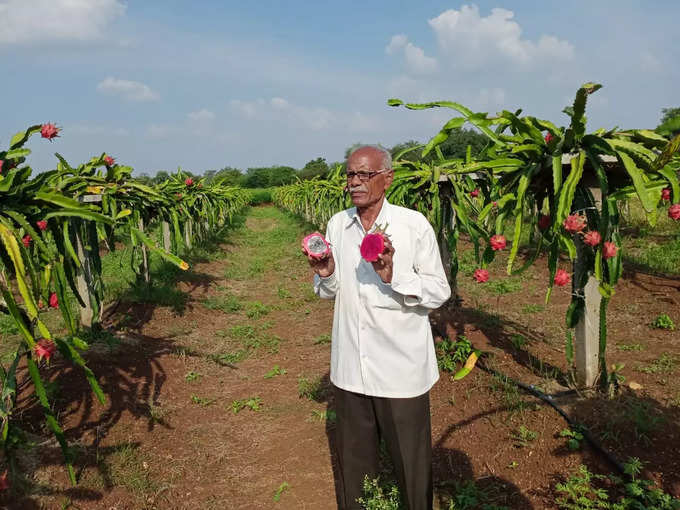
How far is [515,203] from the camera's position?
9.73ft

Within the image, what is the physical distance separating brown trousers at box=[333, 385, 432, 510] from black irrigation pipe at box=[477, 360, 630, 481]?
113cm

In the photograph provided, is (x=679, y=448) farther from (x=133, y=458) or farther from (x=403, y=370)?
(x=133, y=458)

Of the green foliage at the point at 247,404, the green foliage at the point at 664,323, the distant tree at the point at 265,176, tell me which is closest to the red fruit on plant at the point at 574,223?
the green foliage at the point at 247,404

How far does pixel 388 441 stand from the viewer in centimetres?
221

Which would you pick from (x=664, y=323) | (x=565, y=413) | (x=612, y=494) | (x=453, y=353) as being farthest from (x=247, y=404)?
(x=664, y=323)

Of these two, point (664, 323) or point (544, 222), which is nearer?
point (544, 222)

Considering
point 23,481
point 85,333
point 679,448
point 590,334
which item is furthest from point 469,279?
point 23,481

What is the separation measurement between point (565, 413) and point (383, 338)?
5.65 feet

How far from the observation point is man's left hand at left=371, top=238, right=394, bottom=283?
6.13 feet

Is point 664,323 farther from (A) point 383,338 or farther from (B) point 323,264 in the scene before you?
(B) point 323,264

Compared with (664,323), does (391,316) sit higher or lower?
higher

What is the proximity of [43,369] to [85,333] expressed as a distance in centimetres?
85

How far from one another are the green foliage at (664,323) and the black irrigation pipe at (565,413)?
2.37 meters

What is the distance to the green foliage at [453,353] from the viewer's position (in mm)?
4082
